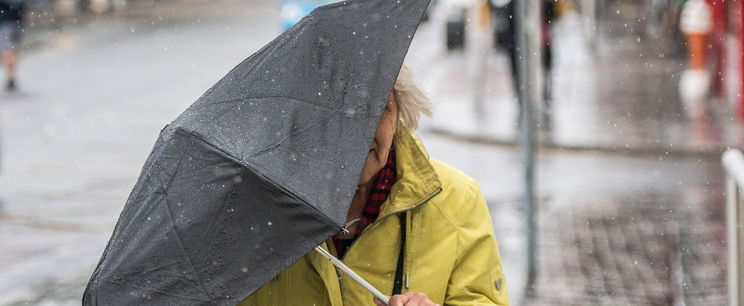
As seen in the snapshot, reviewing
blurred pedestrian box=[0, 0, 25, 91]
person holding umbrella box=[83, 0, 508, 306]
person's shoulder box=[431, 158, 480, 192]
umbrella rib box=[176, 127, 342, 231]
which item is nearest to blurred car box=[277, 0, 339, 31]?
blurred pedestrian box=[0, 0, 25, 91]

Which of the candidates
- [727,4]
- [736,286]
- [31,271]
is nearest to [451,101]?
[727,4]

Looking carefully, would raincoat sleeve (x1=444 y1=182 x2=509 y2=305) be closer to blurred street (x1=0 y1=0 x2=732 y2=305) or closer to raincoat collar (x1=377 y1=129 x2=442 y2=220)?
raincoat collar (x1=377 y1=129 x2=442 y2=220)

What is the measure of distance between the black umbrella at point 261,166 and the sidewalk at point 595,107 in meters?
9.76

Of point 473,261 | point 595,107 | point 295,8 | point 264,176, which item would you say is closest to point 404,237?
point 473,261

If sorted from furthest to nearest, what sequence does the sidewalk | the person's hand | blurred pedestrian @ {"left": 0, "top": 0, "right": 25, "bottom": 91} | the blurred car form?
blurred pedestrian @ {"left": 0, "top": 0, "right": 25, "bottom": 91} → the sidewalk → the blurred car → the person's hand

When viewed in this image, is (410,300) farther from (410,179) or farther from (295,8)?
(295,8)

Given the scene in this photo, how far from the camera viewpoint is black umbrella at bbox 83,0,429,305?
8.88 feet

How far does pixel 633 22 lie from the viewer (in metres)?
31.7

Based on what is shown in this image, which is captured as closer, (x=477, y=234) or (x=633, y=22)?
(x=477, y=234)

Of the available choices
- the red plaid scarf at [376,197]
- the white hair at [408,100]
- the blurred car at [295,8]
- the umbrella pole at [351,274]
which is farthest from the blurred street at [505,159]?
the blurred car at [295,8]

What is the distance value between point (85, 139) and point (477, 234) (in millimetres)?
12212

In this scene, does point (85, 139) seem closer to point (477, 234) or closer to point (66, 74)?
point (66, 74)

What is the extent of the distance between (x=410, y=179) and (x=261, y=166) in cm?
42

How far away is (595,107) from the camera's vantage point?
52.8 ft
